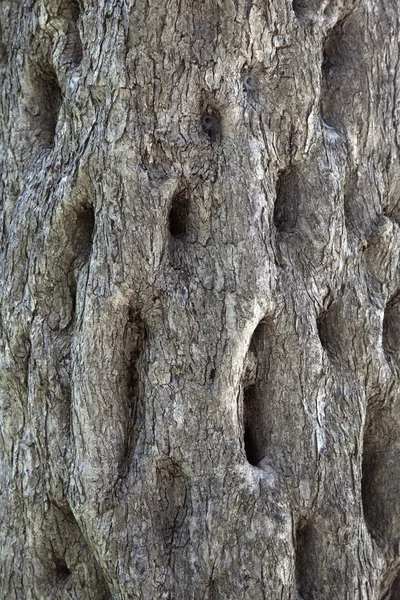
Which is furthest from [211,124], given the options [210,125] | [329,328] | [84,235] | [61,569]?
[61,569]

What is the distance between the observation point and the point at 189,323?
1.89m

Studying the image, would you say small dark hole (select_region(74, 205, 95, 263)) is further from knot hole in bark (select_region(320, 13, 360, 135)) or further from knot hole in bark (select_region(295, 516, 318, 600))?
knot hole in bark (select_region(295, 516, 318, 600))

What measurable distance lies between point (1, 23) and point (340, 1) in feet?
3.73

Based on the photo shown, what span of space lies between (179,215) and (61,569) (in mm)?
1117

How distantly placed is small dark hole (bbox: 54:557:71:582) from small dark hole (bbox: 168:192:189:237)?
3.39 ft

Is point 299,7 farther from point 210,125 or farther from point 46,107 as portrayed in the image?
point 46,107

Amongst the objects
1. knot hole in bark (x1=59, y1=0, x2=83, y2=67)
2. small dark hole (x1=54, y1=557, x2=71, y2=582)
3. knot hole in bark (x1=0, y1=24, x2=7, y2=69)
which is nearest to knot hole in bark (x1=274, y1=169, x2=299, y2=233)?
knot hole in bark (x1=59, y1=0, x2=83, y2=67)

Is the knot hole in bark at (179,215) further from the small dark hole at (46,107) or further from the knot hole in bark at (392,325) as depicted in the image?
the knot hole in bark at (392,325)

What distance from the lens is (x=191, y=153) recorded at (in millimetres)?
1921

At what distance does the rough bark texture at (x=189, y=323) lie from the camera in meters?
1.87

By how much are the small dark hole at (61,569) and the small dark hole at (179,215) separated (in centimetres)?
103

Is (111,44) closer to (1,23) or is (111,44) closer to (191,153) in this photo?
(191,153)

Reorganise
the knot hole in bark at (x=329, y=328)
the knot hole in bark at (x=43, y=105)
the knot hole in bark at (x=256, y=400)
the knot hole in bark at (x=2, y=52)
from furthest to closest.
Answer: the knot hole in bark at (x=2, y=52)
the knot hole in bark at (x=43, y=105)
the knot hole in bark at (x=329, y=328)
the knot hole in bark at (x=256, y=400)

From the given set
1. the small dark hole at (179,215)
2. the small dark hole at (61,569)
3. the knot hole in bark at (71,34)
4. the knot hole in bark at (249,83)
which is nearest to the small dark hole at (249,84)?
the knot hole in bark at (249,83)
